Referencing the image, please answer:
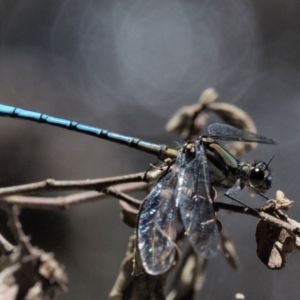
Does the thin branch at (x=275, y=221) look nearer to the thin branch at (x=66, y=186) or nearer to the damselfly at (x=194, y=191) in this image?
the damselfly at (x=194, y=191)

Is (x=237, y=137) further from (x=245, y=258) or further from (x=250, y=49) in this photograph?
(x=250, y=49)

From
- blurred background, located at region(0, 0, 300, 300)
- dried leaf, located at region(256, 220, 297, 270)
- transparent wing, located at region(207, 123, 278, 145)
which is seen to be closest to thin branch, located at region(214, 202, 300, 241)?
dried leaf, located at region(256, 220, 297, 270)

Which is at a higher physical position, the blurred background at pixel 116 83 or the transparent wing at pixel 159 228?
the blurred background at pixel 116 83

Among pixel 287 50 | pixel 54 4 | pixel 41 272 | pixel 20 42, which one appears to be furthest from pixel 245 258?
pixel 54 4

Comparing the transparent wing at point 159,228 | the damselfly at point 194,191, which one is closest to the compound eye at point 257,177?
the damselfly at point 194,191

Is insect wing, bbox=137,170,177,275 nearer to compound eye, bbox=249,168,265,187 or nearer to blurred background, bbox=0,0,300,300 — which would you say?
compound eye, bbox=249,168,265,187

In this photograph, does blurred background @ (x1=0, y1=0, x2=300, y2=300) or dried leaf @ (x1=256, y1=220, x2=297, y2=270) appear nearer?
dried leaf @ (x1=256, y1=220, x2=297, y2=270)

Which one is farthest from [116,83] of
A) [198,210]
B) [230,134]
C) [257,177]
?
[198,210]
